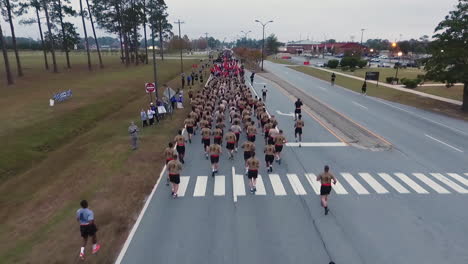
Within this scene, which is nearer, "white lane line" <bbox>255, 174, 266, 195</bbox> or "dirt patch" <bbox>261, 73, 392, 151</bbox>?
"white lane line" <bbox>255, 174, 266, 195</bbox>

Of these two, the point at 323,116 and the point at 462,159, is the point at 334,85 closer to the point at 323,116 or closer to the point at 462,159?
the point at 323,116

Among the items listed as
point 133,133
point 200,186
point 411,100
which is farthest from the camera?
point 411,100

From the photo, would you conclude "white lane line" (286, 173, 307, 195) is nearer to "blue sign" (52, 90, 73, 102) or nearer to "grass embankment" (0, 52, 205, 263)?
"grass embankment" (0, 52, 205, 263)

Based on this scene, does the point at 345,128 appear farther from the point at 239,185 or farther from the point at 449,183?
the point at 239,185

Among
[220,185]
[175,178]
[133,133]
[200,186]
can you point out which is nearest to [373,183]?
[220,185]

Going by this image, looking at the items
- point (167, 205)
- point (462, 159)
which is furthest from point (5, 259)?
point (462, 159)

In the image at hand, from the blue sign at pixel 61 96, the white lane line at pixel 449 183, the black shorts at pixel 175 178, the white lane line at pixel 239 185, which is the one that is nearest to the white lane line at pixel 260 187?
the white lane line at pixel 239 185

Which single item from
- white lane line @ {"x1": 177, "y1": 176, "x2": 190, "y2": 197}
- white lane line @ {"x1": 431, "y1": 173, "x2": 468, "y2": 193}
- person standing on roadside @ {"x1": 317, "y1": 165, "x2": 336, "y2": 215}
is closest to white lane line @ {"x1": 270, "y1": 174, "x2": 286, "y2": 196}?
person standing on roadside @ {"x1": 317, "y1": 165, "x2": 336, "y2": 215}
